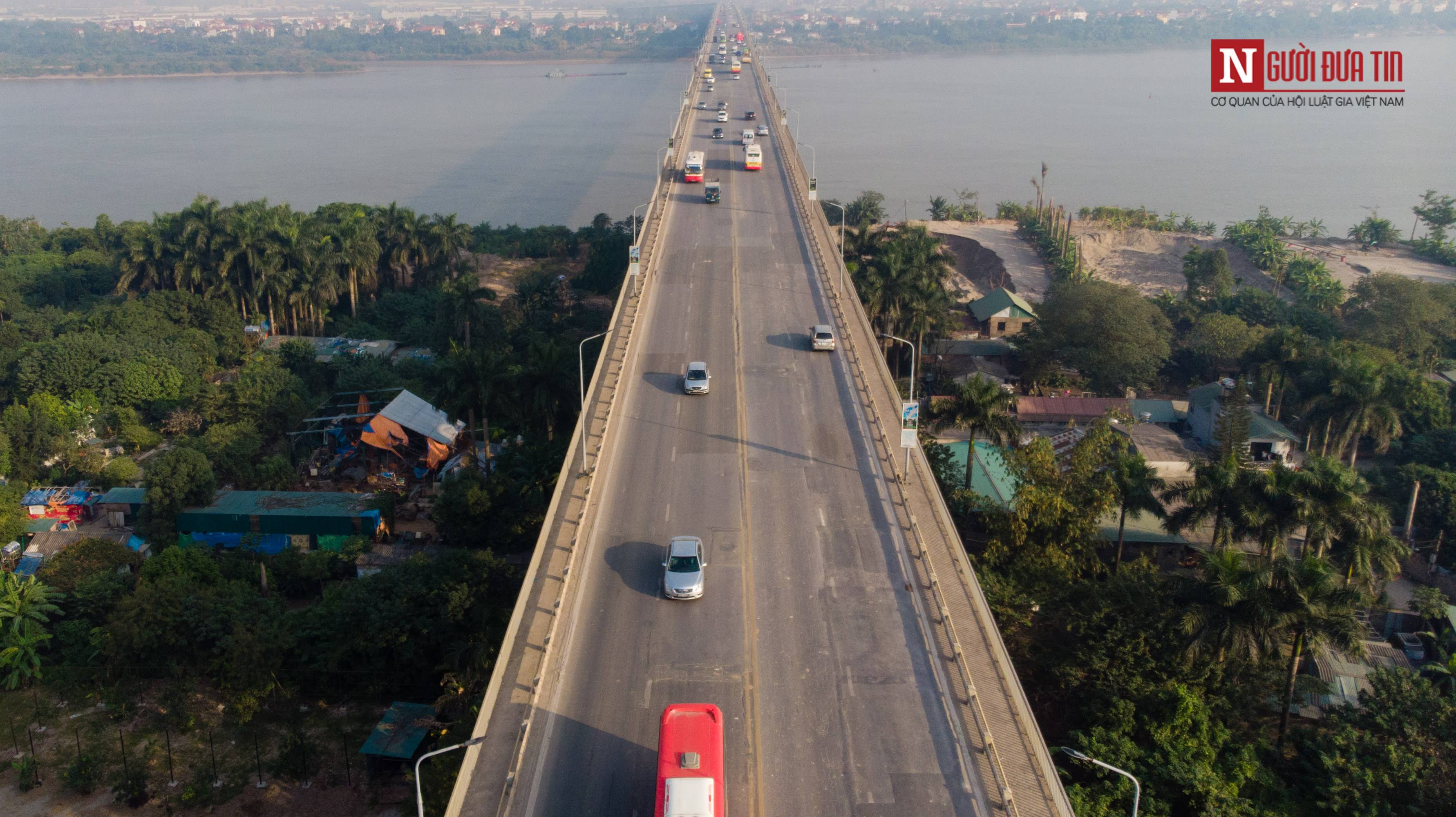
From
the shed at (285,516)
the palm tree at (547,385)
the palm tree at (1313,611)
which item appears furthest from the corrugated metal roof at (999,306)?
the shed at (285,516)

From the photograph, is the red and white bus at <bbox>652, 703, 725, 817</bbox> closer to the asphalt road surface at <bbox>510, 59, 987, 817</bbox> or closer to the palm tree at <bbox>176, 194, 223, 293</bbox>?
the asphalt road surface at <bbox>510, 59, 987, 817</bbox>

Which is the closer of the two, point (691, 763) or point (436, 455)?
point (691, 763)

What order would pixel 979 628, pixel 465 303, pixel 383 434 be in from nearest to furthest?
pixel 979 628 → pixel 383 434 → pixel 465 303

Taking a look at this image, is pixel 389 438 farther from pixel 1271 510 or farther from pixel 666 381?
pixel 1271 510

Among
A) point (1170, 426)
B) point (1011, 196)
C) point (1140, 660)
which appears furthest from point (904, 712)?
point (1011, 196)

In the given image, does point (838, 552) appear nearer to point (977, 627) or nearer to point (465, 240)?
point (977, 627)

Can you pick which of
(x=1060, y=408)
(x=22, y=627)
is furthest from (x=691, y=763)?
(x=1060, y=408)

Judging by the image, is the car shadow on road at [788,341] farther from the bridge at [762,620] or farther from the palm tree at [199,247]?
the palm tree at [199,247]
